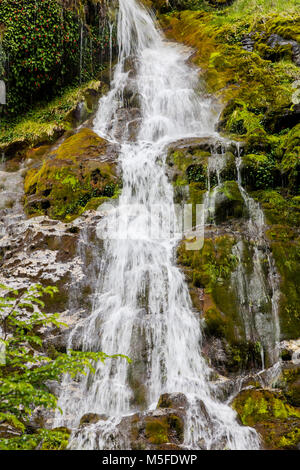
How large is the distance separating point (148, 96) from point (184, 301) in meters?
10.3

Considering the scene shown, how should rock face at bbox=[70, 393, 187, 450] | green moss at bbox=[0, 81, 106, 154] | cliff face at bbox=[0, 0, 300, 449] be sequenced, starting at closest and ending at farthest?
rock face at bbox=[70, 393, 187, 450], cliff face at bbox=[0, 0, 300, 449], green moss at bbox=[0, 81, 106, 154]

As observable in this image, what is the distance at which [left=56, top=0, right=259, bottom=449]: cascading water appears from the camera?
16.1ft

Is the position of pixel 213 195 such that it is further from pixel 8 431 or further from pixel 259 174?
pixel 8 431

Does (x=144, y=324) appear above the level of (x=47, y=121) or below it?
below

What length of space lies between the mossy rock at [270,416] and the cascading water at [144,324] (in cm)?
19

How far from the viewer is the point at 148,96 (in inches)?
571

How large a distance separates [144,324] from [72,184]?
16.5 feet

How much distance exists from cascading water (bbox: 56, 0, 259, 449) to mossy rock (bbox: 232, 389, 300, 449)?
189 mm

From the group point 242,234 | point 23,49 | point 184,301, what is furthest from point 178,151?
point 23,49

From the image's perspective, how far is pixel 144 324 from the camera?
679cm

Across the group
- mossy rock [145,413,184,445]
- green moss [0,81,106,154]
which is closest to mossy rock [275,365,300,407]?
mossy rock [145,413,184,445]

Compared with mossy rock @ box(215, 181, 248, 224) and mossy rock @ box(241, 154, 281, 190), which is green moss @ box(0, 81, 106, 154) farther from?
mossy rock @ box(215, 181, 248, 224)

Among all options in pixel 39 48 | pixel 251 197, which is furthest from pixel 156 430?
pixel 39 48

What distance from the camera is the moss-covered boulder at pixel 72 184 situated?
32.0ft
